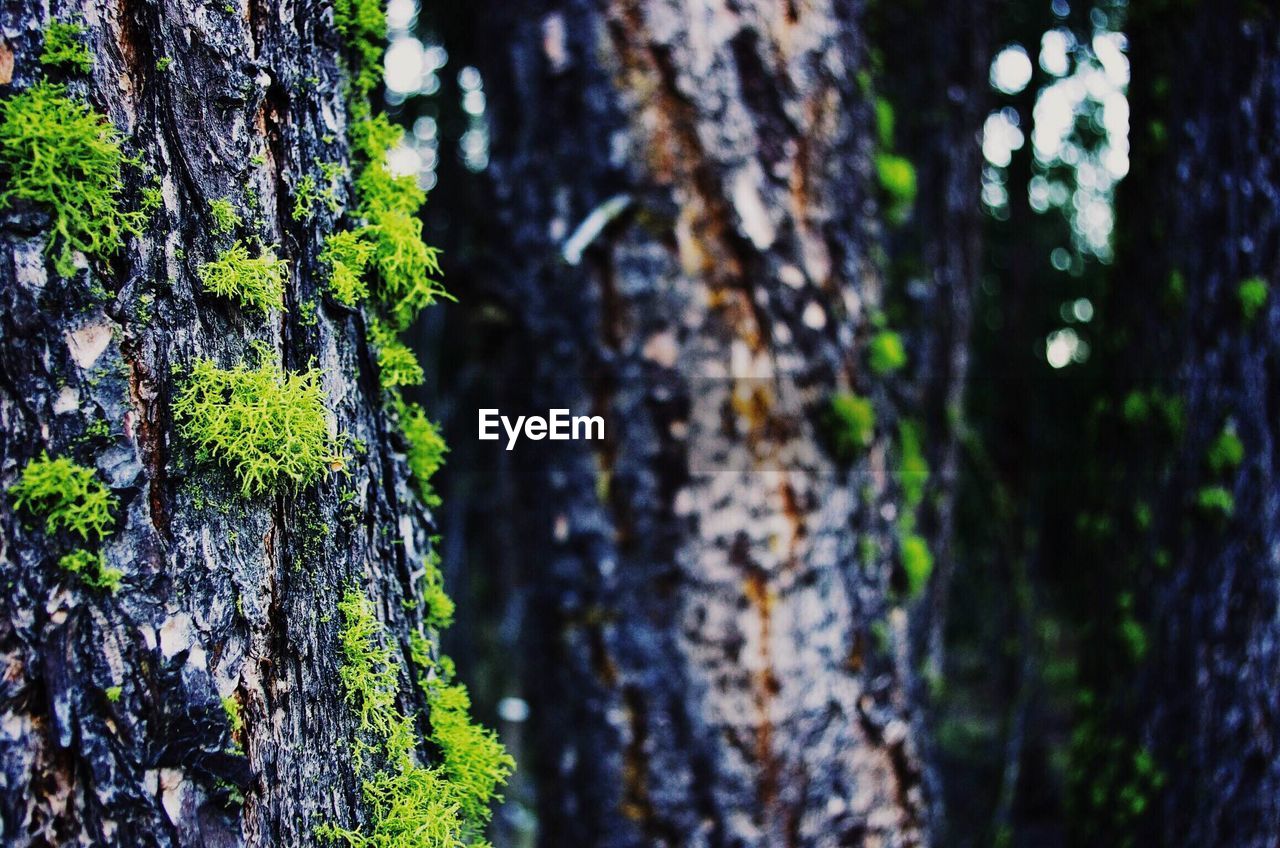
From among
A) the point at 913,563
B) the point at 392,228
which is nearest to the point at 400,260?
the point at 392,228

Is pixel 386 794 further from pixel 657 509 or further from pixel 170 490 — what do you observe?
pixel 657 509

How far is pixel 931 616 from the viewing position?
276 cm

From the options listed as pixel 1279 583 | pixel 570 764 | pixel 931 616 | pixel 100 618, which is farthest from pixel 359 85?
pixel 1279 583

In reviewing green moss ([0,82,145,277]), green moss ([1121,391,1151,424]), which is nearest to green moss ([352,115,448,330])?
green moss ([0,82,145,277])

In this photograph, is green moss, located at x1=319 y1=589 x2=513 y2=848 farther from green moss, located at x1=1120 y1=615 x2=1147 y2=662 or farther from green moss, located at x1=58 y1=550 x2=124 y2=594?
green moss, located at x1=1120 y1=615 x2=1147 y2=662

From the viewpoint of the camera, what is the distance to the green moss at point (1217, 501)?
2623mm

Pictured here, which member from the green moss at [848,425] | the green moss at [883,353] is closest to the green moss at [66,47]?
the green moss at [848,425]

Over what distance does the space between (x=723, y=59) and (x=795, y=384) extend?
801 millimetres

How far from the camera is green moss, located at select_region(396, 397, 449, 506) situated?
1.15 m

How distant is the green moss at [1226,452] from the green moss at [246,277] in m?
2.75

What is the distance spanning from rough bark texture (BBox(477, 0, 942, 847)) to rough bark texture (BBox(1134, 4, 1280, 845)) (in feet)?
3.42

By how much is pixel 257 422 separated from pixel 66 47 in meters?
0.38

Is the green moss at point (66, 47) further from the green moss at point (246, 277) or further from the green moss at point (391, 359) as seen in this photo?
the green moss at point (391, 359)

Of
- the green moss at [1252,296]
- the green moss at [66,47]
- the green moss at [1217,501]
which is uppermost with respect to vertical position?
the green moss at [1252,296]
